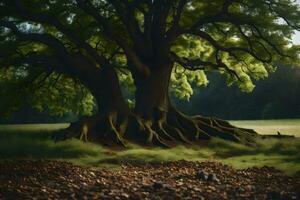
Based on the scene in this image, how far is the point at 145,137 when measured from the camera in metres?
26.0

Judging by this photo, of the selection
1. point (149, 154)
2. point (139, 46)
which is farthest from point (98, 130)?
point (149, 154)

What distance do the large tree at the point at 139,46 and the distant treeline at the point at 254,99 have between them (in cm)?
3486

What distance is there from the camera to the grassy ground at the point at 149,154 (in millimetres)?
19516

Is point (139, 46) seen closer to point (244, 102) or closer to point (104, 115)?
point (104, 115)

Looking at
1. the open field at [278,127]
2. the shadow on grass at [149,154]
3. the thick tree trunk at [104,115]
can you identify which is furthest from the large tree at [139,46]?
the open field at [278,127]

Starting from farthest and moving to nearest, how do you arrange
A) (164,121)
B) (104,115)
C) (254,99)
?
(254,99)
(164,121)
(104,115)

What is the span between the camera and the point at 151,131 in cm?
2614

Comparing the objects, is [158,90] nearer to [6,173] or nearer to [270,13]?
[270,13]

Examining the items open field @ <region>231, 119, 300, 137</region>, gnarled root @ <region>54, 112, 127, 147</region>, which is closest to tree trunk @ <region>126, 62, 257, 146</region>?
gnarled root @ <region>54, 112, 127, 147</region>

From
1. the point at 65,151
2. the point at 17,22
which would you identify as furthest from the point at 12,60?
the point at 65,151

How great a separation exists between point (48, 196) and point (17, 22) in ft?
57.3

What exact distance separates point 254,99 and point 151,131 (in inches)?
1802

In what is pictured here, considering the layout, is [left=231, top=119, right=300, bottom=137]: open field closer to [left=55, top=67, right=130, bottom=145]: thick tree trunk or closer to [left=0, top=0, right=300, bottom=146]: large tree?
[left=0, top=0, right=300, bottom=146]: large tree

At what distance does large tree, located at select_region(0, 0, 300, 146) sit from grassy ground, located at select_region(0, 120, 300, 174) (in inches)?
88.4
